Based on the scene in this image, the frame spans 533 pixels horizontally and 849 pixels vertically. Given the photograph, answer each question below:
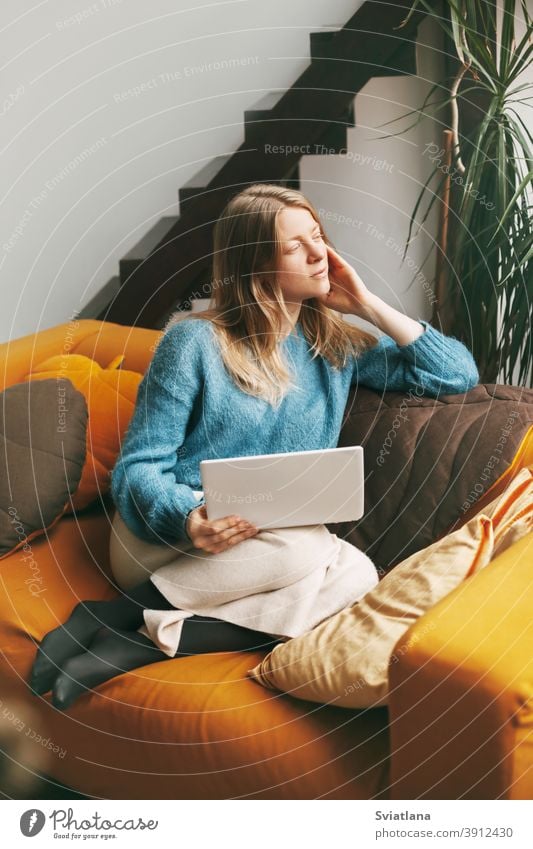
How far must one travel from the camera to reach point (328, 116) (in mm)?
1941

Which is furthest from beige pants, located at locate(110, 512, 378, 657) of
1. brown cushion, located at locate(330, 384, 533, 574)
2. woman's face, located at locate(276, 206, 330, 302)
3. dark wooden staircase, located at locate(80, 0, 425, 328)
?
dark wooden staircase, located at locate(80, 0, 425, 328)

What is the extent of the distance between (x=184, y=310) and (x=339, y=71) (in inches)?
26.2

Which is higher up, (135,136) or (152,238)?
(135,136)

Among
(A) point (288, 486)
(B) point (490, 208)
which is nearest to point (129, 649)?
(A) point (288, 486)

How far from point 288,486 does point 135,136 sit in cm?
123

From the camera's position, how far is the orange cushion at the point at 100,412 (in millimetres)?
1503

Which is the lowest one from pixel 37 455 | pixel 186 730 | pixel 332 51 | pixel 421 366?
pixel 186 730

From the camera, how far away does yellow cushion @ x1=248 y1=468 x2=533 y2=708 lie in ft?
3.27

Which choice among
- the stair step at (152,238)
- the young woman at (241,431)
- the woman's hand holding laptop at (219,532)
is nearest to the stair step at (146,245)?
the stair step at (152,238)

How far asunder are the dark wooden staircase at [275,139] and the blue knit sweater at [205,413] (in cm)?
68

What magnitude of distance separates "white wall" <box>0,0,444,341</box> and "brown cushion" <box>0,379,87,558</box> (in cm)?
51

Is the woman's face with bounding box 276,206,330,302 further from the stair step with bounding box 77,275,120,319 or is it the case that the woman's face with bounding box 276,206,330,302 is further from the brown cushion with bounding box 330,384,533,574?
the stair step with bounding box 77,275,120,319
